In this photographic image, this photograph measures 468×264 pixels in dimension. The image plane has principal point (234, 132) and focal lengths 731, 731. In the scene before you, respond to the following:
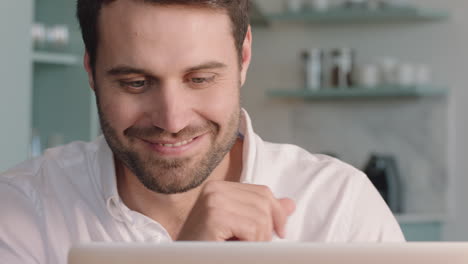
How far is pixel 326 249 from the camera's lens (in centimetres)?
61

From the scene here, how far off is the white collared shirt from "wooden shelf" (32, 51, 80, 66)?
5.53ft

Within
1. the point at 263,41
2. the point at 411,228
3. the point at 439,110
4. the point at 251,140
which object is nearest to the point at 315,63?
the point at 263,41

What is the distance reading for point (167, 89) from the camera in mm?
1172

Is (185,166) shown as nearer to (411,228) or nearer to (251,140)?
(251,140)

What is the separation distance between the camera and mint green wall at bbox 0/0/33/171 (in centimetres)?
261

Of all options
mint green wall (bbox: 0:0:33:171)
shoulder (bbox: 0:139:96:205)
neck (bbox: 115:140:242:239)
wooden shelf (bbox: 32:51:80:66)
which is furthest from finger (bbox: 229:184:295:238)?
wooden shelf (bbox: 32:51:80:66)

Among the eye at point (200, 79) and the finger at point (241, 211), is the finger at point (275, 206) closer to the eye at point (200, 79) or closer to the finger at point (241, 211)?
the finger at point (241, 211)

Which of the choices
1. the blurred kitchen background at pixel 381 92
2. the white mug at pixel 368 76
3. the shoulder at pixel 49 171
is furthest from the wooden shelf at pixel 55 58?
the shoulder at pixel 49 171

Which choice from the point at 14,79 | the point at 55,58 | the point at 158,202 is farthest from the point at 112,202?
the point at 55,58

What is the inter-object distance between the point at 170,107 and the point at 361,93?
115 inches

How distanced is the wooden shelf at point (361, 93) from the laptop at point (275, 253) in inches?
132

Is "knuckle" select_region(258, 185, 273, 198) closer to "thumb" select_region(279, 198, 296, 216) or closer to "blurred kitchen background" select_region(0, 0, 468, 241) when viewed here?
"thumb" select_region(279, 198, 296, 216)

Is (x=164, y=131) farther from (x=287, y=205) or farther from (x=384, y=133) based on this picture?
(x=384, y=133)

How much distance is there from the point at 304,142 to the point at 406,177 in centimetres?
61
